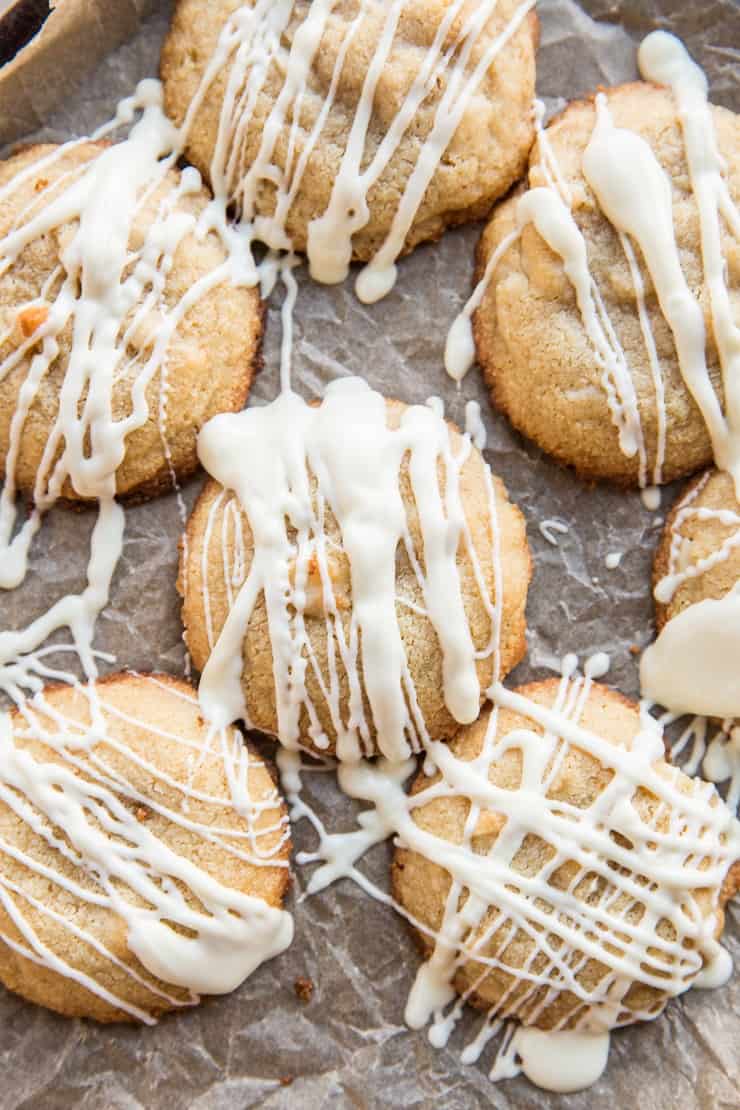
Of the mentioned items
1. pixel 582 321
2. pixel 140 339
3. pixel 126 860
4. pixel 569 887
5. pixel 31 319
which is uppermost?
pixel 31 319

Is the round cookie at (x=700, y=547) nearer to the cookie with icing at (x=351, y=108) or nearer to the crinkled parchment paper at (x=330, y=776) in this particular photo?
the crinkled parchment paper at (x=330, y=776)

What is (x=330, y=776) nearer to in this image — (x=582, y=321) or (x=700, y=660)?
(x=700, y=660)

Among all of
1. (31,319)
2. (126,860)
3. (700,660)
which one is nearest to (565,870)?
(700,660)

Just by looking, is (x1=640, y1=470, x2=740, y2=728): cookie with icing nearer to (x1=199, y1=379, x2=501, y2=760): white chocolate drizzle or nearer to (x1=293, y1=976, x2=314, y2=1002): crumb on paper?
(x1=199, y1=379, x2=501, y2=760): white chocolate drizzle

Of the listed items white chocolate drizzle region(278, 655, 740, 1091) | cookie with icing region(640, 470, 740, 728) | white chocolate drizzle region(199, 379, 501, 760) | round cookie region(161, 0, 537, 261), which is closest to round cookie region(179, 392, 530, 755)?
white chocolate drizzle region(199, 379, 501, 760)

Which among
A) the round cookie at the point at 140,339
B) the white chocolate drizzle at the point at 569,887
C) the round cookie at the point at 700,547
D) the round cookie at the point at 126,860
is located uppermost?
the round cookie at the point at 140,339

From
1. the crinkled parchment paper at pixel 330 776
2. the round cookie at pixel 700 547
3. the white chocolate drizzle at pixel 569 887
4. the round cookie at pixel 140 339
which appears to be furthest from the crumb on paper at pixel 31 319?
the round cookie at pixel 700 547
